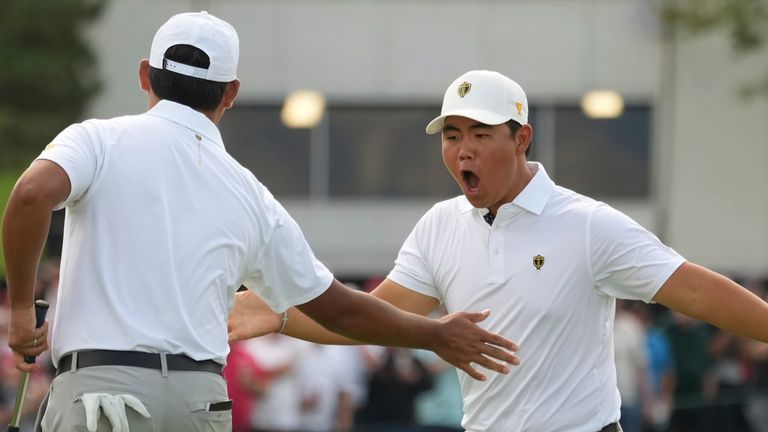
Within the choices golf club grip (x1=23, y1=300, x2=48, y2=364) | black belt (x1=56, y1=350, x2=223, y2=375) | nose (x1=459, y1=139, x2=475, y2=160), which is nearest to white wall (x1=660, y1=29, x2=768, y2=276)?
nose (x1=459, y1=139, x2=475, y2=160)

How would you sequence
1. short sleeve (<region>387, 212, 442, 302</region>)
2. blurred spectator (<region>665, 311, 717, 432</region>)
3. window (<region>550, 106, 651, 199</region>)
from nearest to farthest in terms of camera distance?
short sleeve (<region>387, 212, 442, 302</region>) → blurred spectator (<region>665, 311, 717, 432</region>) → window (<region>550, 106, 651, 199</region>)

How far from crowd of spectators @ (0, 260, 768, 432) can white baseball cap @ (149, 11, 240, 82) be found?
765 centimetres

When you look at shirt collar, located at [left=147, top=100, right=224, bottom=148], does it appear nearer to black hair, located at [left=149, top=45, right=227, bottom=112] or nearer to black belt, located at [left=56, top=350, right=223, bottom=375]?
black hair, located at [left=149, top=45, right=227, bottom=112]

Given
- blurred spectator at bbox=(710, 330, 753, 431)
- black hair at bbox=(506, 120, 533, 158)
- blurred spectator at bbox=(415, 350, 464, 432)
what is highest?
black hair at bbox=(506, 120, 533, 158)

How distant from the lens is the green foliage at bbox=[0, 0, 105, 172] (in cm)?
2214

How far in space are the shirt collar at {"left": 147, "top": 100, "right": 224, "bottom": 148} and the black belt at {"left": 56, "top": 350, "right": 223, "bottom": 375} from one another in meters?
0.83

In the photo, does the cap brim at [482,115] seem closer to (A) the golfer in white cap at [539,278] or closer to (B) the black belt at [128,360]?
(A) the golfer in white cap at [539,278]

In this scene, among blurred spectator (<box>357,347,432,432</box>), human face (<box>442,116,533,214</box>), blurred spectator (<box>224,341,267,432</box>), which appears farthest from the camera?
blurred spectator (<box>357,347,432,432</box>)

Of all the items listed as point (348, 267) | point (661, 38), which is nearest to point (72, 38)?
point (348, 267)

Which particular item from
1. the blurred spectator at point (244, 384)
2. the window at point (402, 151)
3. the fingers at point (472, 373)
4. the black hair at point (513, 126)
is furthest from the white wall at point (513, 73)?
the fingers at point (472, 373)

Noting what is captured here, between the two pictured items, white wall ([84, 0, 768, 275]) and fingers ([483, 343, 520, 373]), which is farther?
white wall ([84, 0, 768, 275])

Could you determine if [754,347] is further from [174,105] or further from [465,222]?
[174,105]

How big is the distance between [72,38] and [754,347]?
453 inches

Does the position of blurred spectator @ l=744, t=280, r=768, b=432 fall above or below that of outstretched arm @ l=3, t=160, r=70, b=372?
below
